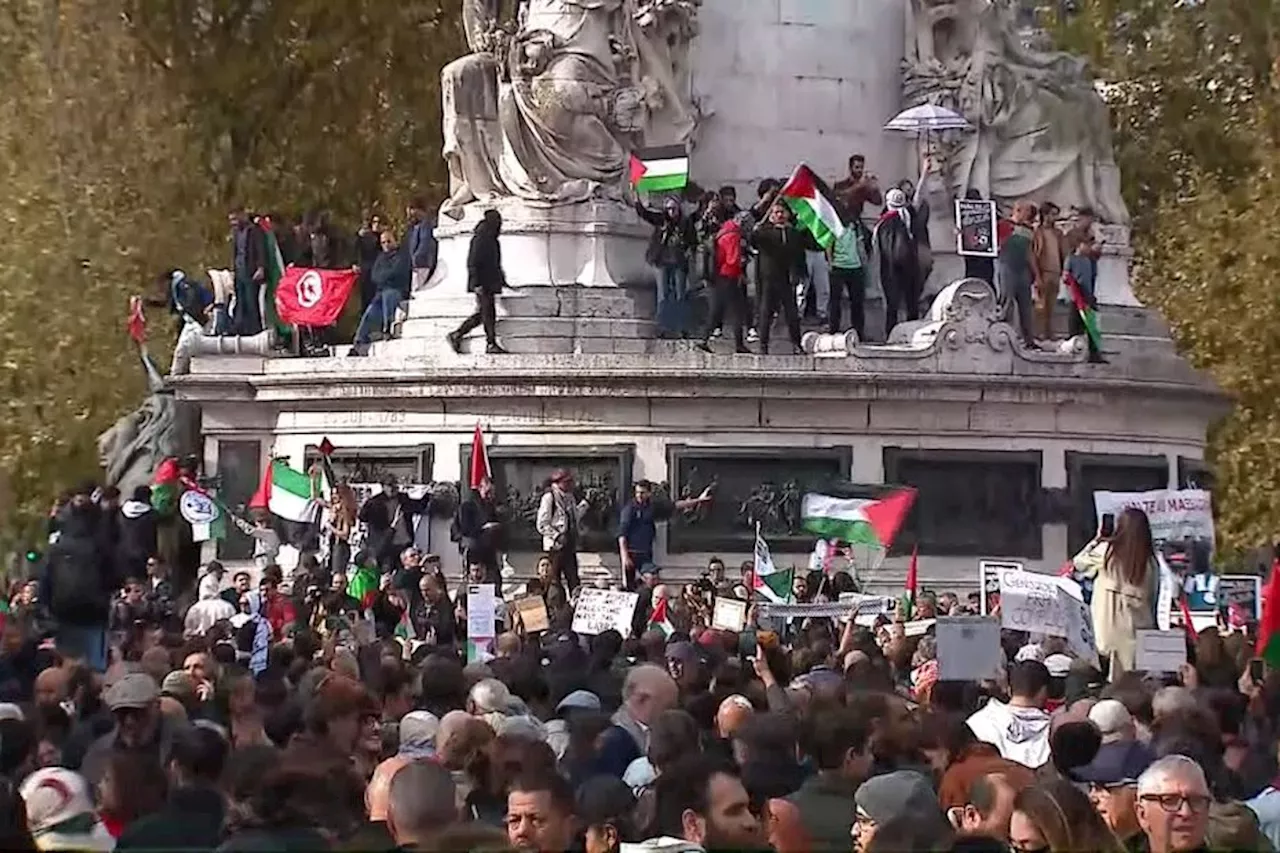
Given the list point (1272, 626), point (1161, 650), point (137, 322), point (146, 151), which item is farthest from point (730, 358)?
point (146, 151)

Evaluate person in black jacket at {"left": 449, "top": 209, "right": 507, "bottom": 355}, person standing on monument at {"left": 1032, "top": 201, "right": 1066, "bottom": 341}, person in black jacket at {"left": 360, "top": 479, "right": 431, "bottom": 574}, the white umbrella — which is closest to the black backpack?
person in black jacket at {"left": 360, "top": 479, "right": 431, "bottom": 574}

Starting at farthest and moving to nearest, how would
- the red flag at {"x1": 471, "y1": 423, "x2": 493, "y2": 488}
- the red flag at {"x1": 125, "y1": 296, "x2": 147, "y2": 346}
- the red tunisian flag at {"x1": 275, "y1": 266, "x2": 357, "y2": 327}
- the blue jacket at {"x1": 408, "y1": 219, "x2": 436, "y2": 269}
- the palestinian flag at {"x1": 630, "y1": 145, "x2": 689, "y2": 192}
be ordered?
the red flag at {"x1": 125, "y1": 296, "x2": 147, "y2": 346} < the red tunisian flag at {"x1": 275, "y1": 266, "x2": 357, "y2": 327} < the blue jacket at {"x1": 408, "y1": 219, "x2": 436, "y2": 269} < the palestinian flag at {"x1": 630, "y1": 145, "x2": 689, "y2": 192} < the red flag at {"x1": 471, "y1": 423, "x2": 493, "y2": 488}

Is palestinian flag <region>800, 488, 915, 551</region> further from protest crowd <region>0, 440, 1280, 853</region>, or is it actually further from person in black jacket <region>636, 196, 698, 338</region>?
person in black jacket <region>636, 196, 698, 338</region>

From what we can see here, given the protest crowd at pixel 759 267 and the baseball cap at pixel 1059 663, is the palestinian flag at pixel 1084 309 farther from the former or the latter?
the baseball cap at pixel 1059 663

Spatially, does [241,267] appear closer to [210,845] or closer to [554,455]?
[554,455]

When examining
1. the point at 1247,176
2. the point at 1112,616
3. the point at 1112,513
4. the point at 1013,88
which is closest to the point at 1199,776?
the point at 1112,616

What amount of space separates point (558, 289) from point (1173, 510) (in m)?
8.28

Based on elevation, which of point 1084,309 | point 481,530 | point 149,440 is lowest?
point 481,530

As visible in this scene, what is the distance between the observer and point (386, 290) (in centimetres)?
3106

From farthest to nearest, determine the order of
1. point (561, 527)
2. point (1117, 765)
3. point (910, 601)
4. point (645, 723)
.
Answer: point (561, 527), point (910, 601), point (645, 723), point (1117, 765)

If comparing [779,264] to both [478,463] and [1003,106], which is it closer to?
[478,463]

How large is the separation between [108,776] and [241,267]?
22.3 meters

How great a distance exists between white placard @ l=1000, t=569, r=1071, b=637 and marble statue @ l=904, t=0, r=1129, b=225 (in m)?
13.0

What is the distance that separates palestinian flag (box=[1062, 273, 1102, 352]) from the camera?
29.1 metres
